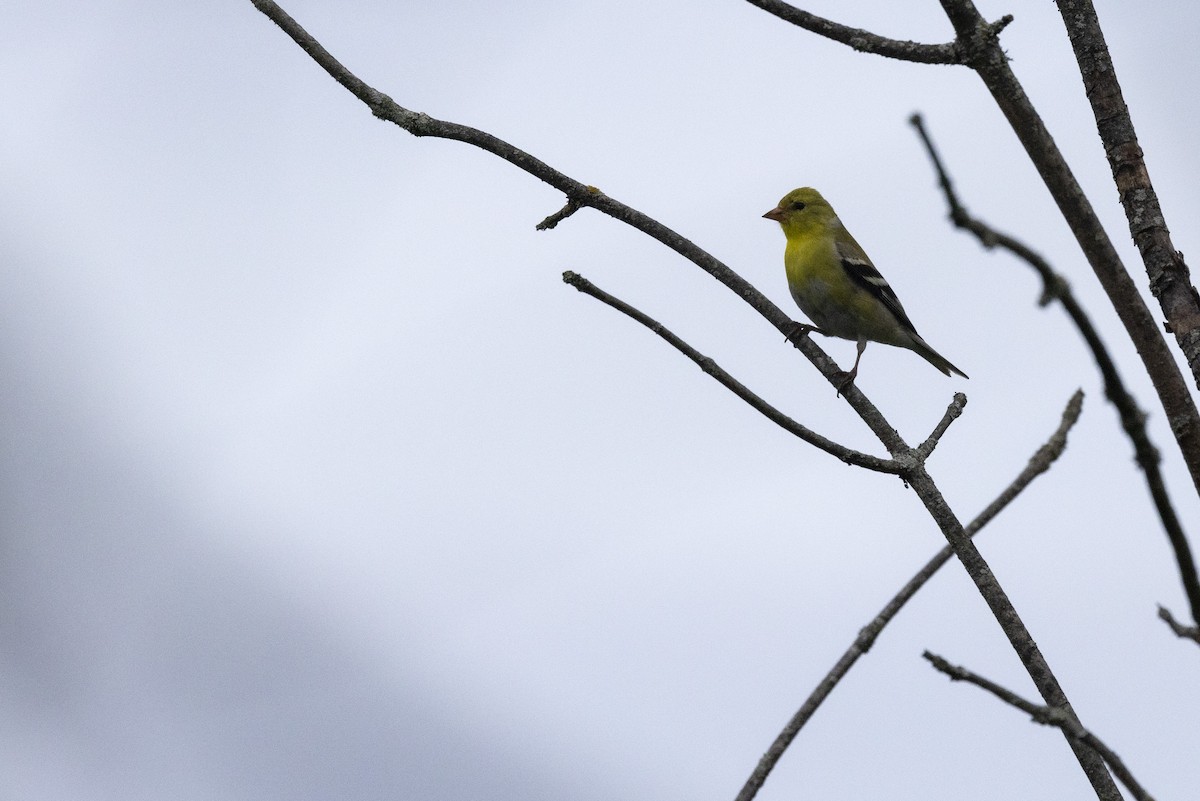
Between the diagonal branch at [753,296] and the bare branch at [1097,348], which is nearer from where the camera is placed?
the bare branch at [1097,348]

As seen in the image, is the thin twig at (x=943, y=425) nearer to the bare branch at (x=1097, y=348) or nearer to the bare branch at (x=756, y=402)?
the bare branch at (x=756, y=402)

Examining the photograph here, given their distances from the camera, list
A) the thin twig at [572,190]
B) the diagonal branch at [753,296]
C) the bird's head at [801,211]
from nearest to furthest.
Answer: the diagonal branch at [753,296] < the thin twig at [572,190] < the bird's head at [801,211]

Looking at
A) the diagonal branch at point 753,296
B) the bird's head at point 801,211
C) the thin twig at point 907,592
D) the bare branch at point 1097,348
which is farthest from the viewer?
the bird's head at point 801,211

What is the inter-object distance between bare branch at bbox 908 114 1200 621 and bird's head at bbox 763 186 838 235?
7103 millimetres

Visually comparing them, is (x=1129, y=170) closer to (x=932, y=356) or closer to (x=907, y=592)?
(x=907, y=592)

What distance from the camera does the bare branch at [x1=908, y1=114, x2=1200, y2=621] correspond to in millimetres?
1163

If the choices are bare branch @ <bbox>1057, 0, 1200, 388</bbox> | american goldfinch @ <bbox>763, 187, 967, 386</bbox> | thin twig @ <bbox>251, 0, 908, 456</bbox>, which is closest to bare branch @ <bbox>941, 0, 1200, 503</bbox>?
bare branch @ <bbox>1057, 0, 1200, 388</bbox>

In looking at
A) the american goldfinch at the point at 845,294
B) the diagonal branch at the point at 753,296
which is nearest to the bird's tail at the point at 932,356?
the american goldfinch at the point at 845,294

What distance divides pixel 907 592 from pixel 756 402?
0.67m

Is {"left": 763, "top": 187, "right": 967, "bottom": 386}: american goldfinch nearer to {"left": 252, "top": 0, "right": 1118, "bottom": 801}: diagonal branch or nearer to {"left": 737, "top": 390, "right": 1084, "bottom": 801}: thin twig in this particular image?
{"left": 252, "top": 0, "right": 1118, "bottom": 801}: diagonal branch

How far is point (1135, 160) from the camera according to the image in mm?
2484

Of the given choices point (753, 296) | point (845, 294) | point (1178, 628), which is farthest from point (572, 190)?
point (845, 294)

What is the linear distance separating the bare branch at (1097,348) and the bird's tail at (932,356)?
6761 millimetres

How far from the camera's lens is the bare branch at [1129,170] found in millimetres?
2369
